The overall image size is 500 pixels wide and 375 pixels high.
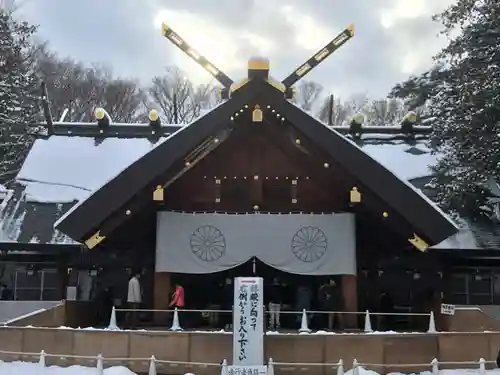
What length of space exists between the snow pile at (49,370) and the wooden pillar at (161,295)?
370 centimetres

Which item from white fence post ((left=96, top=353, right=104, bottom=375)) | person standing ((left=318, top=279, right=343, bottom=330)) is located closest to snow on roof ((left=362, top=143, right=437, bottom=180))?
person standing ((left=318, top=279, right=343, bottom=330))

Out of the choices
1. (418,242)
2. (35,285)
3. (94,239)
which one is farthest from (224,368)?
(35,285)

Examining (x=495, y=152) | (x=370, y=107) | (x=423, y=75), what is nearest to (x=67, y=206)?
(x=495, y=152)

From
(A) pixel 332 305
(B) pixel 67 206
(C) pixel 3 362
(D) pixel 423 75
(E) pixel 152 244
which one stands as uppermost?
(D) pixel 423 75

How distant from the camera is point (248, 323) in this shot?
11.0 metres

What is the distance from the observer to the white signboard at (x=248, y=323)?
35.3ft

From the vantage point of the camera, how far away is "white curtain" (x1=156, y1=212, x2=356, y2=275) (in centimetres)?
1555

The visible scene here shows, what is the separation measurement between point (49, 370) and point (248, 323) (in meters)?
3.91

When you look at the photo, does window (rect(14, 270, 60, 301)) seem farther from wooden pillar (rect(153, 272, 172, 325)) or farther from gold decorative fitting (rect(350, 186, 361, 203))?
gold decorative fitting (rect(350, 186, 361, 203))

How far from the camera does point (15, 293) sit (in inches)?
732

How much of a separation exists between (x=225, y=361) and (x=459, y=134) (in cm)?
1097

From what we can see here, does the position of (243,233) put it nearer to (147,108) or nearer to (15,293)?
(15,293)

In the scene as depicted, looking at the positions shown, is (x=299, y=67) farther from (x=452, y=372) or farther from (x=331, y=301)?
(x=452, y=372)

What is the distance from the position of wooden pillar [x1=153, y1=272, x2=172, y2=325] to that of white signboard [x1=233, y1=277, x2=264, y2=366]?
4.67 meters
